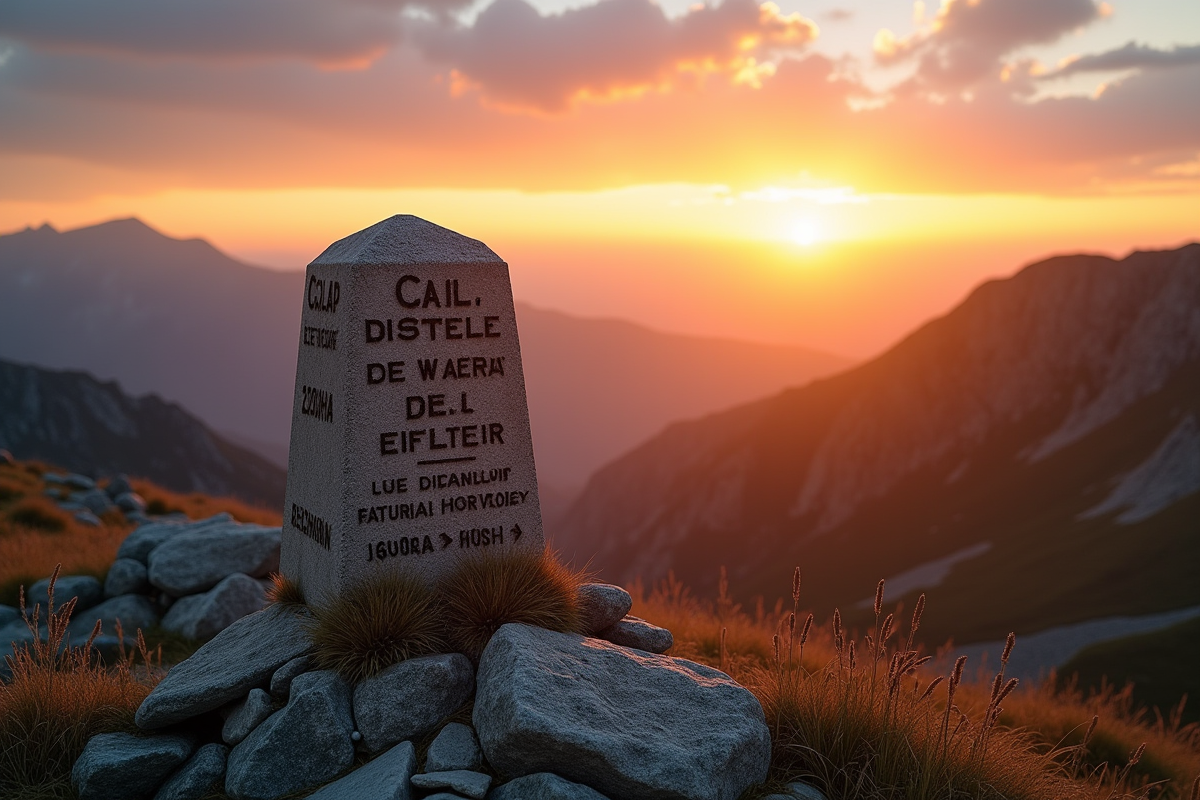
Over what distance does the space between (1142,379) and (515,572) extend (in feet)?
387

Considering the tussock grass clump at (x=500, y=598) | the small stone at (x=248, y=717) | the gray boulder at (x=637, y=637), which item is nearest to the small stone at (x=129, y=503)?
the small stone at (x=248, y=717)

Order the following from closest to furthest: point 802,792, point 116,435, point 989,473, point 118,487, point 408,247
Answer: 1. point 802,792
2. point 408,247
3. point 118,487
4. point 989,473
5. point 116,435

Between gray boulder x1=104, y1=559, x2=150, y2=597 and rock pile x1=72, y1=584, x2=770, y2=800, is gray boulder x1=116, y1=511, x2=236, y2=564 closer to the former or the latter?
gray boulder x1=104, y1=559, x2=150, y2=597

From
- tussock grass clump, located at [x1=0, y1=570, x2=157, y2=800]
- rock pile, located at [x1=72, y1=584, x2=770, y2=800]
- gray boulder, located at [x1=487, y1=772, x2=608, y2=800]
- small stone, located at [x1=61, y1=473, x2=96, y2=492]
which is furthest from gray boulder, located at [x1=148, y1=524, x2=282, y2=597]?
small stone, located at [x1=61, y1=473, x2=96, y2=492]

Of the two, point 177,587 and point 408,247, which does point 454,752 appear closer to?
point 408,247

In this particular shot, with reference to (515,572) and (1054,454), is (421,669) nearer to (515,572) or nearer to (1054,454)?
(515,572)

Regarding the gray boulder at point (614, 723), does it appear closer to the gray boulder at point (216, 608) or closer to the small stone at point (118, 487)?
the gray boulder at point (216, 608)

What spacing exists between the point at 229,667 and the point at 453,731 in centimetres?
270

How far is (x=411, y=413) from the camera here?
892 cm

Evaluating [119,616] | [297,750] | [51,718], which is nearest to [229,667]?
[51,718]

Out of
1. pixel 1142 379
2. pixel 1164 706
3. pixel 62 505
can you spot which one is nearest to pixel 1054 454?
pixel 1142 379

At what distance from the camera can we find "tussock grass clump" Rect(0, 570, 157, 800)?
763 centimetres

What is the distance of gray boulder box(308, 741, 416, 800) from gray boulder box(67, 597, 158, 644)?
8049 millimetres

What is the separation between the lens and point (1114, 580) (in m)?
57.2
